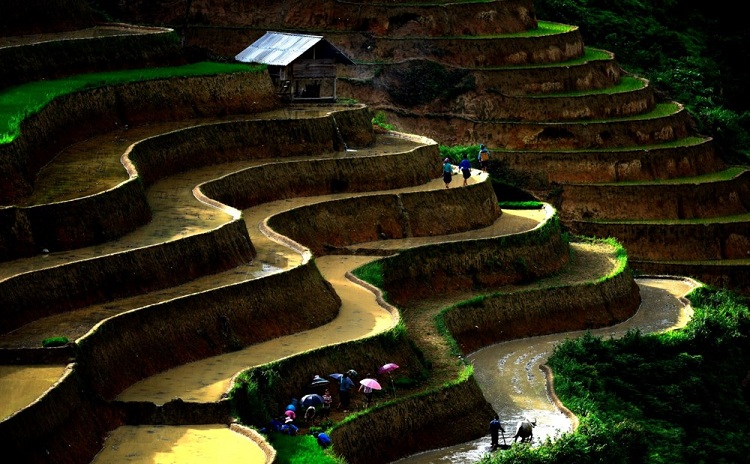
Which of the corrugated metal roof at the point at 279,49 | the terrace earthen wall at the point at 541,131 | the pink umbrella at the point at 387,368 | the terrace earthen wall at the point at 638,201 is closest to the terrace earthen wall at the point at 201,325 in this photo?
the pink umbrella at the point at 387,368

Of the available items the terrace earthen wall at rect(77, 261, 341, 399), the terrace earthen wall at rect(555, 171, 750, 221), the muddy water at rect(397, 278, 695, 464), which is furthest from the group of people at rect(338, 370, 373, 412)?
the terrace earthen wall at rect(555, 171, 750, 221)

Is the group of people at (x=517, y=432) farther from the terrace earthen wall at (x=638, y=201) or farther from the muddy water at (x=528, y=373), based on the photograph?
the terrace earthen wall at (x=638, y=201)

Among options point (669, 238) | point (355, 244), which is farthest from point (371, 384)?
point (669, 238)

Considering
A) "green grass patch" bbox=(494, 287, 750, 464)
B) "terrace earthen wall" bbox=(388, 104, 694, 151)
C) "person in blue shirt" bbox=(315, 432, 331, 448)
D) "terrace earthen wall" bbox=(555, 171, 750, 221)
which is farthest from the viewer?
"terrace earthen wall" bbox=(388, 104, 694, 151)

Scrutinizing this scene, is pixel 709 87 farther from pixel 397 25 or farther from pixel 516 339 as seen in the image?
pixel 516 339

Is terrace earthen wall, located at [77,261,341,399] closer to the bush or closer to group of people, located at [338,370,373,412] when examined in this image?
the bush

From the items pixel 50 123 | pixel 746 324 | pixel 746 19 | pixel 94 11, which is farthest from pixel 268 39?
pixel 746 19

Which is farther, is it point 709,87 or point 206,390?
point 709,87
